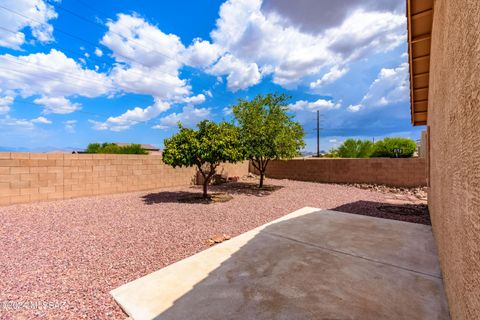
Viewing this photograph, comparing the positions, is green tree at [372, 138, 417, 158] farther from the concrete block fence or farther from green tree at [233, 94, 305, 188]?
green tree at [233, 94, 305, 188]

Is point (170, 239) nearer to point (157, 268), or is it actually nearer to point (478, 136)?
point (157, 268)

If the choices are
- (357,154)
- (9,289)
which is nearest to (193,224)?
(9,289)

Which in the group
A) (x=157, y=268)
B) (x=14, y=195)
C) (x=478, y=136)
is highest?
(x=478, y=136)

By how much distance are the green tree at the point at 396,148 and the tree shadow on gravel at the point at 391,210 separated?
41.4 ft

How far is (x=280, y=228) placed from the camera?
5.56 metres

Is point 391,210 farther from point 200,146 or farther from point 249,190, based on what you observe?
point 200,146

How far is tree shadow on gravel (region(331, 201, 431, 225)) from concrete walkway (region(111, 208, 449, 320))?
211 cm

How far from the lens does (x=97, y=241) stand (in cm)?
491

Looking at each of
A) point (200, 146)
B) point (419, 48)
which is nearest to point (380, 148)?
point (419, 48)

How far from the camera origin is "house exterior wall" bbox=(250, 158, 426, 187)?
12.2 metres

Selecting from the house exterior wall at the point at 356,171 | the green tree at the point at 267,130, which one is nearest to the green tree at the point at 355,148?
the house exterior wall at the point at 356,171

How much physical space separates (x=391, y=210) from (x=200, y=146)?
7141mm

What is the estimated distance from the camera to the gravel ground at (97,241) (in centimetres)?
296

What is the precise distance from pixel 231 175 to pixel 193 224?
424 inches
